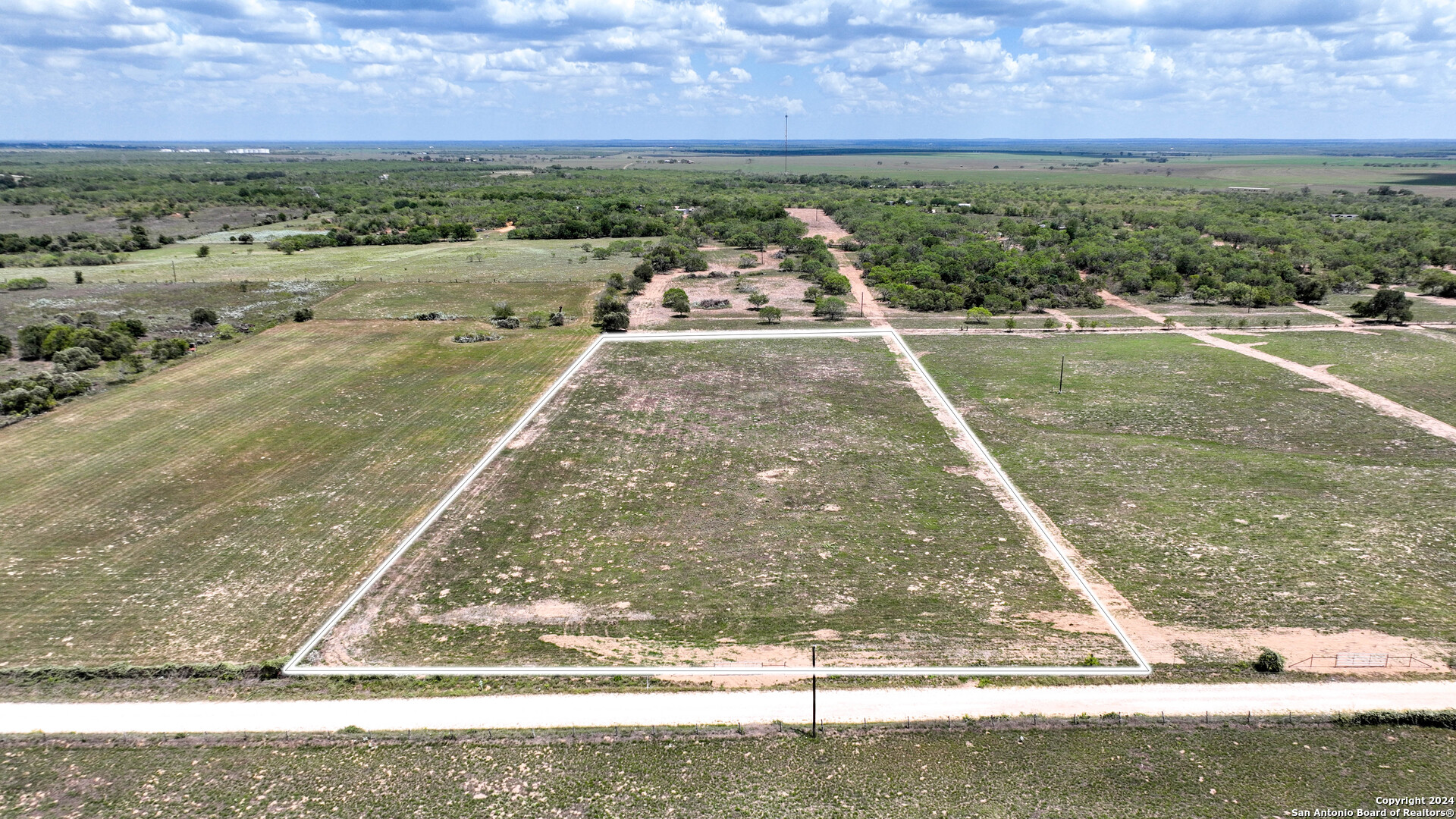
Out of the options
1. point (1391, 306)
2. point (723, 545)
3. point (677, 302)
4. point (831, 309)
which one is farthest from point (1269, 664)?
point (1391, 306)

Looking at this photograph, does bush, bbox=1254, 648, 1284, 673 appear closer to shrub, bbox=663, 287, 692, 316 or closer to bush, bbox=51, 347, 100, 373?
shrub, bbox=663, 287, 692, 316

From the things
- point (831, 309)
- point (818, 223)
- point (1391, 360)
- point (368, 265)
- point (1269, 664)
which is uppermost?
point (818, 223)

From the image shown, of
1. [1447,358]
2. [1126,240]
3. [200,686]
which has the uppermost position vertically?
[1126,240]

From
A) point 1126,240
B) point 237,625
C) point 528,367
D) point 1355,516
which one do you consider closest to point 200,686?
point 237,625

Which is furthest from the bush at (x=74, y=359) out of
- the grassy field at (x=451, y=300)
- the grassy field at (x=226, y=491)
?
the grassy field at (x=451, y=300)

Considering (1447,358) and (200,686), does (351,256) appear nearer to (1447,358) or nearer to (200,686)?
(200,686)

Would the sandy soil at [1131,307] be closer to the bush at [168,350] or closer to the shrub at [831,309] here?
the shrub at [831,309]

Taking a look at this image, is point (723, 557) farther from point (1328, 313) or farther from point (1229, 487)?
point (1328, 313)
